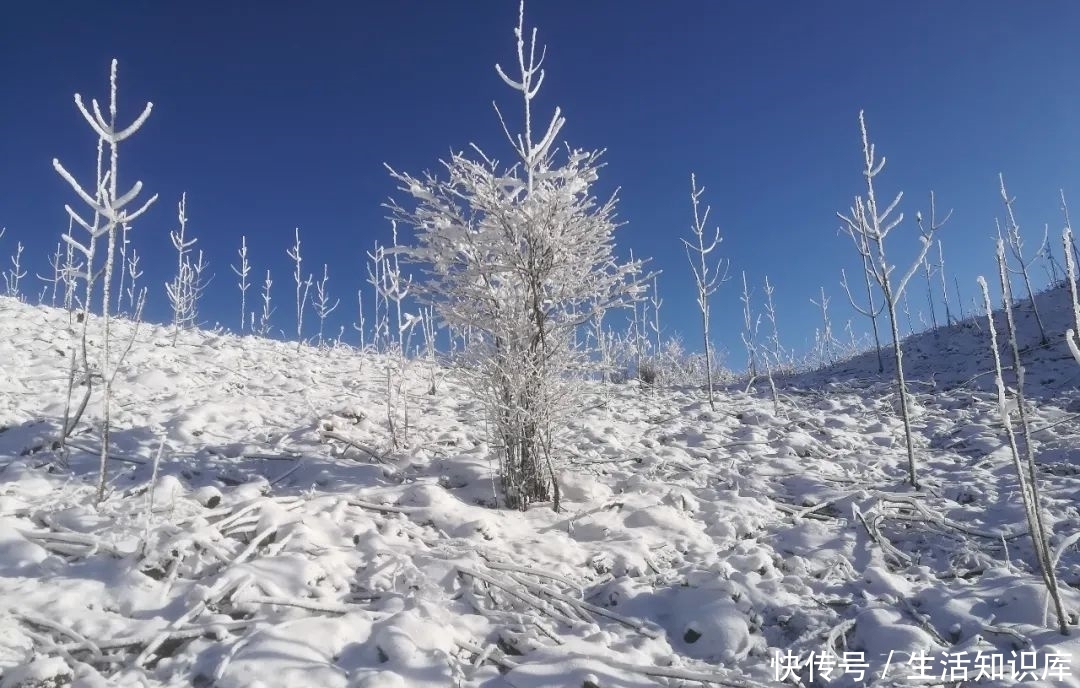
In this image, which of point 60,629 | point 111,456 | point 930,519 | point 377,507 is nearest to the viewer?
point 60,629

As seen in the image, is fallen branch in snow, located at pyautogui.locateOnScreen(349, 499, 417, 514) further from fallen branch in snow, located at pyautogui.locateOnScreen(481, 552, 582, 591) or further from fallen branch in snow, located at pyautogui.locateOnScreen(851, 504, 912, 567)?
fallen branch in snow, located at pyautogui.locateOnScreen(851, 504, 912, 567)

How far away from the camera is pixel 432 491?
194 inches

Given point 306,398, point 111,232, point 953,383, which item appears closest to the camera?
point 111,232

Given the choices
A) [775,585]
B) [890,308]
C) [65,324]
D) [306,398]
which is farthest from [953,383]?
[65,324]

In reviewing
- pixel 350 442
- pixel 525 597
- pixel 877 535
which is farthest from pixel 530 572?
pixel 350 442

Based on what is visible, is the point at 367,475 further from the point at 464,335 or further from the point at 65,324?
the point at 65,324

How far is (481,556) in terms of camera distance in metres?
3.98

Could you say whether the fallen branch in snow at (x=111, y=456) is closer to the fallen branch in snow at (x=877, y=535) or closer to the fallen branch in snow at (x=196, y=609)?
the fallen branch in snow at (x=196, y=609)

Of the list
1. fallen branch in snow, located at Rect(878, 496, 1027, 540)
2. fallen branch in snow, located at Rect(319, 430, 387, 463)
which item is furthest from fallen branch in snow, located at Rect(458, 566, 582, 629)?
fallen branch in snow, located at Rect(878, 496, 1027, 540)

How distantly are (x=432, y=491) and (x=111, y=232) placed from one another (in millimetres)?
3329

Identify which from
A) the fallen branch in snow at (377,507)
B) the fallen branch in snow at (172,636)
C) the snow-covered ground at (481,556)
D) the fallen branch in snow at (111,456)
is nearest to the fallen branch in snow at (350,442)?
the snow-covered ground at (481,556)

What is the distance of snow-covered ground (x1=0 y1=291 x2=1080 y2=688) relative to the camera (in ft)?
9.12

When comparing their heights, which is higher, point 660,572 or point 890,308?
point 890,308

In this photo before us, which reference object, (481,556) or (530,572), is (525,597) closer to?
(530,572)
